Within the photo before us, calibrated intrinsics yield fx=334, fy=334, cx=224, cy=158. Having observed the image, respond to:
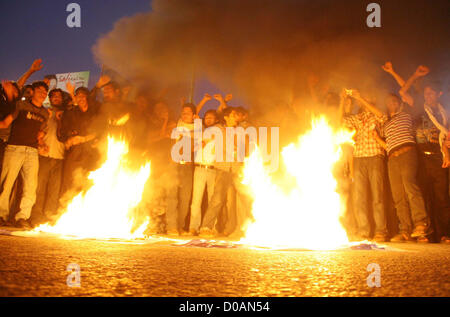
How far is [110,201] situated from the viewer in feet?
15.0

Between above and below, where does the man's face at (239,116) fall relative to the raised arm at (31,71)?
below

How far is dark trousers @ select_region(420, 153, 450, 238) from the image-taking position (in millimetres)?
4699

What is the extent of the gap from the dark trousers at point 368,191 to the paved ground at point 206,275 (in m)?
2.32

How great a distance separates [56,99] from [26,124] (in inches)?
34.1

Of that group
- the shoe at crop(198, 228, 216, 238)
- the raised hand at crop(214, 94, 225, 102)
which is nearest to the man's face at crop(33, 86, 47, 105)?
the raised hand at crop(214, 94, 225, 102)

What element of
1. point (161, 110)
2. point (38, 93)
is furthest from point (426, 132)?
point (38, 93)

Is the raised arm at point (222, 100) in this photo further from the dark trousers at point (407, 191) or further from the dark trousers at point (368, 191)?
the dark trousers at point (407, 191)

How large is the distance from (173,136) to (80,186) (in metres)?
1.59

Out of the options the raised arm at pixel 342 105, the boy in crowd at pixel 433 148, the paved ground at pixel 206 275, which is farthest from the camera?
the raised arm at pixel 342 105

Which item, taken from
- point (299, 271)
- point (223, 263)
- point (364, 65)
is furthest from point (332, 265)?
point (364, 65)

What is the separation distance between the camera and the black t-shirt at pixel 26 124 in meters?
4.60

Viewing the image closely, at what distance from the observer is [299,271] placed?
5.94ft

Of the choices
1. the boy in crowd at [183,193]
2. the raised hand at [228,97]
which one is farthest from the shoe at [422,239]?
the raised hand at [228,97]
